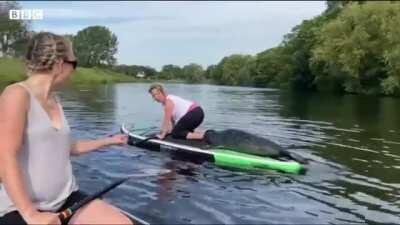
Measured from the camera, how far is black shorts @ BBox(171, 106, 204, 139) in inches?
593

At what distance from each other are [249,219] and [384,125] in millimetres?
18343

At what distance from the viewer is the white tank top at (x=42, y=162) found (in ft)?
11.9

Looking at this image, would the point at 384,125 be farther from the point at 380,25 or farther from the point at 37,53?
the point at 380,25

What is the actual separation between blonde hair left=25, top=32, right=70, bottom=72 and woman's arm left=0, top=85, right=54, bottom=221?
280mm

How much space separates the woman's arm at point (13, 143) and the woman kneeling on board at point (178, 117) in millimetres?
11200

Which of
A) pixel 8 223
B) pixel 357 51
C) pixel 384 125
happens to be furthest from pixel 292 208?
pixel 357 51

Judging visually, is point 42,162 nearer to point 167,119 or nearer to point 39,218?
point 39,218

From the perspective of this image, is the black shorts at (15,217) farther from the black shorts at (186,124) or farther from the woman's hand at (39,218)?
the black shorts at (186,124)

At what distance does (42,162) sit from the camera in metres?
3.73

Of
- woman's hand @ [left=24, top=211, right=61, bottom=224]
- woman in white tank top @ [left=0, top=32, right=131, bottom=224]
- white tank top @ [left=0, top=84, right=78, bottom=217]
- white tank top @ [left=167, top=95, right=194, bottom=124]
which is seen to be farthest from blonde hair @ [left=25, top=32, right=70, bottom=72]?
white tank top @ [left=167, top=95, right=194, bottom=124]

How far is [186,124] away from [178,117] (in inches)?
11.7

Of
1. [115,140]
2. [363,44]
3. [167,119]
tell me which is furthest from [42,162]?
[363,44]

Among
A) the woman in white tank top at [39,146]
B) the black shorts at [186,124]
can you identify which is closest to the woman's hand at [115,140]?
the woman in white tank top at [39,146]

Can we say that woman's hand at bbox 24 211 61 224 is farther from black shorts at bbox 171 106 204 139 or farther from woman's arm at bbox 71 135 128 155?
black shorts at bbox 171 106 204 139
